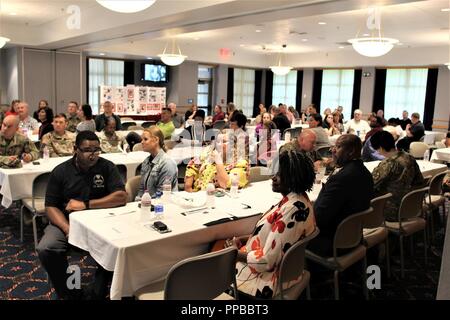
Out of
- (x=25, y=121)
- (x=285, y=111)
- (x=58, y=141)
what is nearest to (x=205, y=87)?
(x=285, y=111)

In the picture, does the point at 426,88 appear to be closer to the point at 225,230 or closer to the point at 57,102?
Result: the point at 57,102

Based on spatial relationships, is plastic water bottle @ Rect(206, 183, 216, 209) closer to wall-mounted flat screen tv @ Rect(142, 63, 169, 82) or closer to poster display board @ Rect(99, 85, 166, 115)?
poster display board @ Rect(99, 85, 166, 115)

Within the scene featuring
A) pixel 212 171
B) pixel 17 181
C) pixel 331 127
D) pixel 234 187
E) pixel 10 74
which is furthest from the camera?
pixel 10 74

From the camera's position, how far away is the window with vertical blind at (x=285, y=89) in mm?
18766

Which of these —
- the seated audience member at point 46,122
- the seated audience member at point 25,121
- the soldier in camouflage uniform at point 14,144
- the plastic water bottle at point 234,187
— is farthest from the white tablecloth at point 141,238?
the seated audience member at point 25,121

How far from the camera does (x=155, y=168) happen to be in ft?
12.9

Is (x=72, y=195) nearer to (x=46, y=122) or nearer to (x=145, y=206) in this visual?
(x=145, y=206)

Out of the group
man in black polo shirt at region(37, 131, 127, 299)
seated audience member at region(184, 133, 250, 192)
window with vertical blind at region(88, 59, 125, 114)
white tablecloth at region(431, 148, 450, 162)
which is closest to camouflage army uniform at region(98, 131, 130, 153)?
seated audience member at region(184, 133, 250, 192)

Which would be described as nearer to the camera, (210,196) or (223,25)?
(210,196)

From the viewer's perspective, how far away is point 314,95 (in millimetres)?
17859

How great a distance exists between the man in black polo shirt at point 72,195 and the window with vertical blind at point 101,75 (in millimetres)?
12566

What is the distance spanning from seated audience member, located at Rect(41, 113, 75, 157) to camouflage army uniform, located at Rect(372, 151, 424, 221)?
401 cm

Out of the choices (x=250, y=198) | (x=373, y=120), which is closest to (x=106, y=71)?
(x=373, y=120)

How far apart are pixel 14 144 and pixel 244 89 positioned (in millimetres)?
14884
